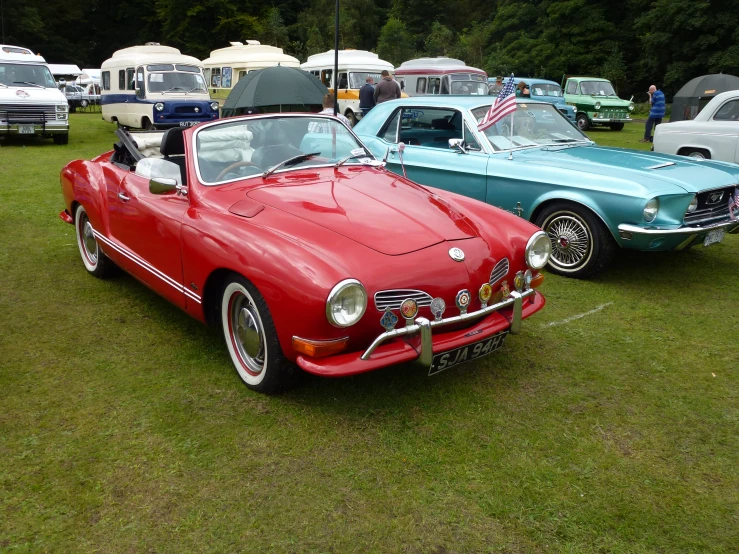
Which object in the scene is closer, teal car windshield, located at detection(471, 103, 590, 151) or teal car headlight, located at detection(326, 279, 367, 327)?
teal car headlight, located at detection(326, 279, 367, 327)

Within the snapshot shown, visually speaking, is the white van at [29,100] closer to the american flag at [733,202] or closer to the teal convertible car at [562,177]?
the teal convertible car at [562,177]

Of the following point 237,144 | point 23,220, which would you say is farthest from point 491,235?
point 23,220

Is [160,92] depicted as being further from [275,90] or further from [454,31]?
[454,31]

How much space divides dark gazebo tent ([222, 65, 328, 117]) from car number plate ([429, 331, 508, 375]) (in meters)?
12.8

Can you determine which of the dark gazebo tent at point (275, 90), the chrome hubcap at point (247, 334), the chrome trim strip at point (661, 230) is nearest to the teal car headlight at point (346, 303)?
the chrome hubcap at point (247, 334)

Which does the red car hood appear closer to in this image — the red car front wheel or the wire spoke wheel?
the red car front wheel

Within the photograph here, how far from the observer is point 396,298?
10.9 ft

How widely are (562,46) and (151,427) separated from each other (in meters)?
44.1

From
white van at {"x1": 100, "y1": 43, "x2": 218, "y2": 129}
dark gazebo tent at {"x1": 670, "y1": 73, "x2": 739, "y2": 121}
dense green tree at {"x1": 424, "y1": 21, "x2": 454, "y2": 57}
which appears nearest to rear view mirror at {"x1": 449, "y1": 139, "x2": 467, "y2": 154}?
white van at {"x1": 100, "y1": 43, "x2": 218, "y2": 129}

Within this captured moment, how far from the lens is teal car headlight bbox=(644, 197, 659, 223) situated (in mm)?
5348

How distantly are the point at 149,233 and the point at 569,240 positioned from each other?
12.1 ft

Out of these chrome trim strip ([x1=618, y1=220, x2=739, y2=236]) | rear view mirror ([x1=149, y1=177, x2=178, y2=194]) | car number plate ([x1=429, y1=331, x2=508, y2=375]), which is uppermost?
rear view mirror ([x1=149, y1=177, x2=178, y2=194])

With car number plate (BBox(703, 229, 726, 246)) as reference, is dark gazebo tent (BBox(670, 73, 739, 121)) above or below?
above

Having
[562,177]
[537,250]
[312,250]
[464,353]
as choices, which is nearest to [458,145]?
[562,177]
